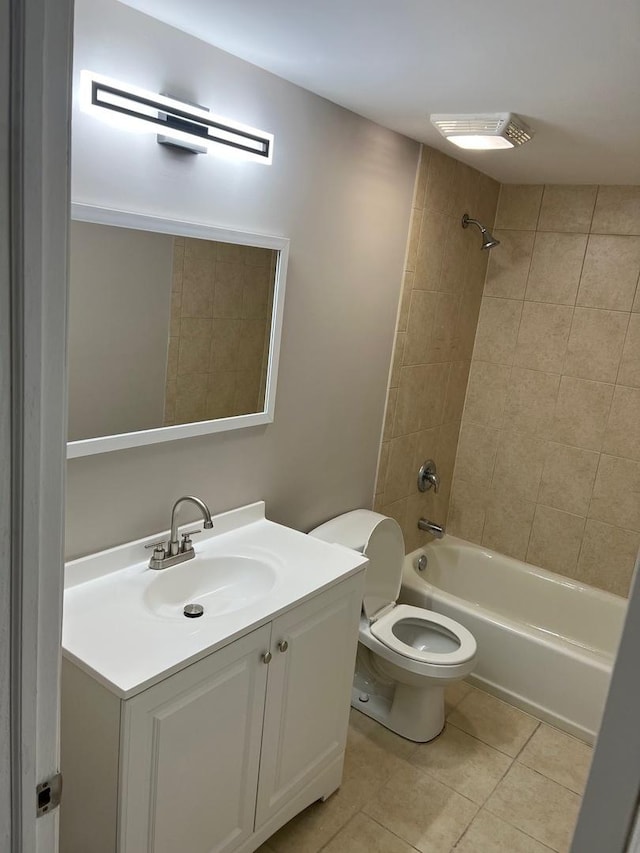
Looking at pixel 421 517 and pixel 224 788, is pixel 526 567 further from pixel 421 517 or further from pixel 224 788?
pixel 224 788

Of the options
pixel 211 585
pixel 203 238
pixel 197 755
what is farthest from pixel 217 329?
pixel 197 755

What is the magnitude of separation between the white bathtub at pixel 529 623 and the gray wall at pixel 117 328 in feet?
6.00

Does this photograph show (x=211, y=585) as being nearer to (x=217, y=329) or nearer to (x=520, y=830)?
(x=217, y=329)

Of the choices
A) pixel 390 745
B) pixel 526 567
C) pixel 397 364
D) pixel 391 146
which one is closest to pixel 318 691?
pixel 390 745

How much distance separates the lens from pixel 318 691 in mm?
2137

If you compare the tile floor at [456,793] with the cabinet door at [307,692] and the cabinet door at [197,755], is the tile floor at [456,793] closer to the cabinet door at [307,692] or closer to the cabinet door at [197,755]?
the cabinet door at [307,692]

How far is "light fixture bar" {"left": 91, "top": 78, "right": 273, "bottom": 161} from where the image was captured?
1604 mm

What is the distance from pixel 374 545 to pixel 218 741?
1.15 m

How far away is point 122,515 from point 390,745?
152 cm

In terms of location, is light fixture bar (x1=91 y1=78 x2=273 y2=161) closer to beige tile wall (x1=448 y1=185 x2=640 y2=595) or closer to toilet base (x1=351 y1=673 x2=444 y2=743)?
beige tile wall (x1=448 y1=185 x2=640 y2=595)

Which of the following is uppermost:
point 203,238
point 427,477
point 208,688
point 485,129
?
point 485,129

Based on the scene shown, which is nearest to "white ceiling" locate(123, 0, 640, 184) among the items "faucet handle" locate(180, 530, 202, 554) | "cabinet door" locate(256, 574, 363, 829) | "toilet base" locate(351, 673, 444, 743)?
"faucet handle" locate(180, 530, 202, 554)

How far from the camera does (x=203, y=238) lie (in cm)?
197

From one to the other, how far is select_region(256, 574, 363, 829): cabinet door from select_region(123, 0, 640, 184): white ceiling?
154cm
